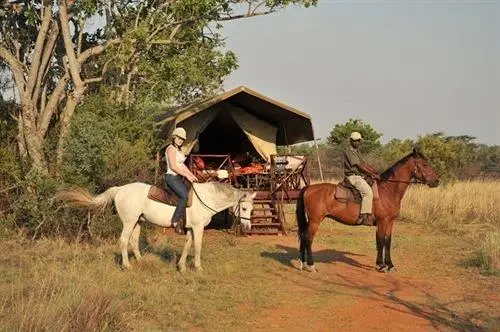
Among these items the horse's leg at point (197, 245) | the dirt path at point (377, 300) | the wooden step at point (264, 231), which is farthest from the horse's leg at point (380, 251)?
the wooden step at point (264, 231)

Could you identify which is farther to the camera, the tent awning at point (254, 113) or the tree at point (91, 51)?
the tent awning at point (254, 113)

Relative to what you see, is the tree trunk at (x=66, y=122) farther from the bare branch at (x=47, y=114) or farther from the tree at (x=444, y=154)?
the tree at (x=444, y=154)

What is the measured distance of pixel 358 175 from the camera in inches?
446

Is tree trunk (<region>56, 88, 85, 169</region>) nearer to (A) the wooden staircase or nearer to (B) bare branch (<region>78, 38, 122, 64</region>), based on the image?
(B) bare branch (<region>78, 38, 122, 64</region>)

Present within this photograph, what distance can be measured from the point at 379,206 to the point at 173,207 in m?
3.87

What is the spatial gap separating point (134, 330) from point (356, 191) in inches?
A: 232

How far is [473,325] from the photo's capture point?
753 cm

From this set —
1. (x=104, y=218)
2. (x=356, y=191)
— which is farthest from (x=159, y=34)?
→ (x=356, y=191)

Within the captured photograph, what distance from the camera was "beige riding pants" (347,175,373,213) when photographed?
11.1 m

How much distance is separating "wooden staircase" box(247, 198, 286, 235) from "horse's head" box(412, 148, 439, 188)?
624 centimetres

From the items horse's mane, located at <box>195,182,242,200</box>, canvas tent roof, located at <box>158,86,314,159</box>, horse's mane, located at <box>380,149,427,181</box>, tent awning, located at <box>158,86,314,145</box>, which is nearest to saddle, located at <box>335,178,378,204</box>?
horse's mane, located at <box>380,149,427,181</box>

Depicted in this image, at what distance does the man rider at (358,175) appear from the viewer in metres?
11.1

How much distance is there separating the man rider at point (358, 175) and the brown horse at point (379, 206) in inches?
6.1

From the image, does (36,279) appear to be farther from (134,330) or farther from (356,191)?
(356,191)
